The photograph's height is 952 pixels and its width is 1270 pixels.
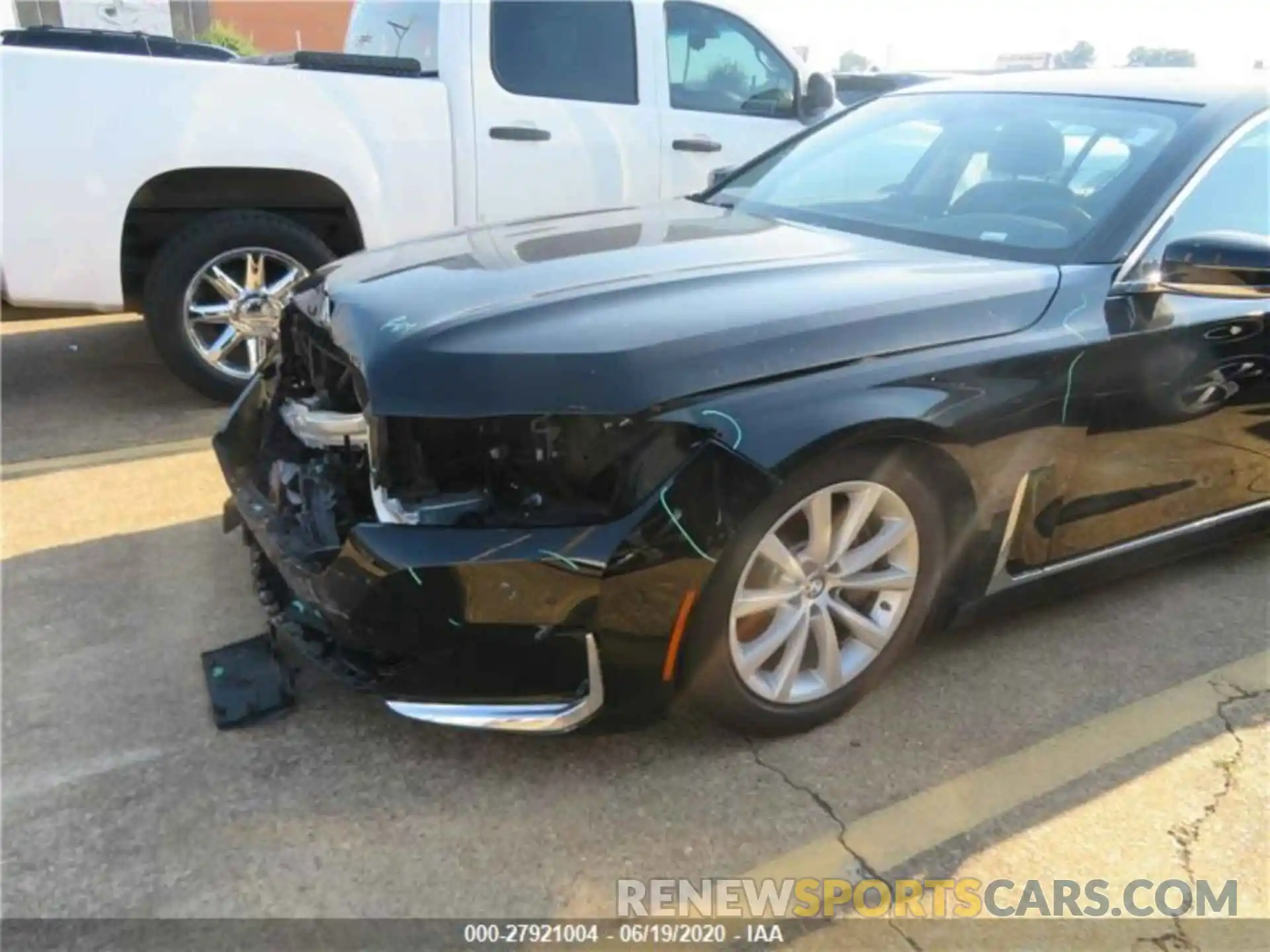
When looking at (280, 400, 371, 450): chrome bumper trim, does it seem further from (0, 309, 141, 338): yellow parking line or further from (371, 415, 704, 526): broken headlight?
(0, 309, 141, 338): yellow parking line

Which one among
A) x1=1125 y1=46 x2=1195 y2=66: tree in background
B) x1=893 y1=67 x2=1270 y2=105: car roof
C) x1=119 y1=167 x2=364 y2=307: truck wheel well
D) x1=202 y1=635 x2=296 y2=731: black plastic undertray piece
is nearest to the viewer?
x1=202 y1=635 x2=296 y2=731: black plastic undertray piece

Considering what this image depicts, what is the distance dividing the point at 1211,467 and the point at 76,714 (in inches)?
127

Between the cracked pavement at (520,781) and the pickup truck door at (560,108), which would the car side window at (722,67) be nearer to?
the pickup truck door at (560,108)

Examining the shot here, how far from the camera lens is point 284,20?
31156mm

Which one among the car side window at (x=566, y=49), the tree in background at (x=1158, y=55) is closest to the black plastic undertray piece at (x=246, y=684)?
the car side window at (x=566, y=49)

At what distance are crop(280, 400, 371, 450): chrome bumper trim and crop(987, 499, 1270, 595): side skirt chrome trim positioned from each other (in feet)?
5.54

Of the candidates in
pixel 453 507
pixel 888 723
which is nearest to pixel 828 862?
pixel 888 723

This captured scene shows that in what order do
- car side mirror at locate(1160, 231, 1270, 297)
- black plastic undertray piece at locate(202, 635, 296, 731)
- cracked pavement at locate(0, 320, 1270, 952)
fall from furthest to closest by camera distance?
car side mirror at locate(1160, 231, 1270, 297) → black plastic undertray piece at locate(202, 635, 296, 731) → cracked pavement at locate(0, 320, 1270, 952)

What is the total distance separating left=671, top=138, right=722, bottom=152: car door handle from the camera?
5.66m

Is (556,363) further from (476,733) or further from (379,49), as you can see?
(379,49)

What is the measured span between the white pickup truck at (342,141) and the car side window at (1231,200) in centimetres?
300

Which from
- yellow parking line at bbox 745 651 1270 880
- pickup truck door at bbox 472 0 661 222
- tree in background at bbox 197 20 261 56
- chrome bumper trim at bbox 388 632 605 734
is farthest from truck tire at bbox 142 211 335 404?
tree in background at bbox 197 20 261 56

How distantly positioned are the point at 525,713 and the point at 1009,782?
1.20 m

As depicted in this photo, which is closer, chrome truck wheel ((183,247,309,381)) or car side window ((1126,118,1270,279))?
car side window ((1126,118,1270,279))
